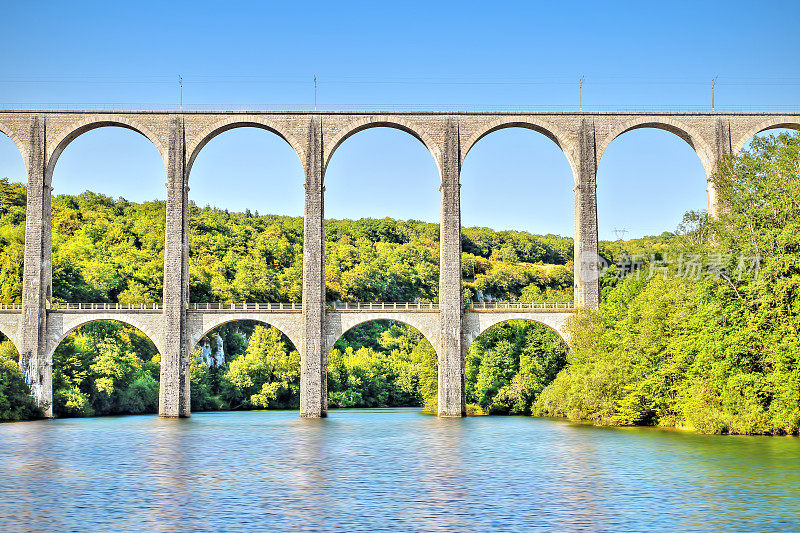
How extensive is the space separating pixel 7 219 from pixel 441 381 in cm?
3844

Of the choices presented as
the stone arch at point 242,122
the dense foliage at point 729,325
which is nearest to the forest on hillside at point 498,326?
the dense foliage at point 729,325

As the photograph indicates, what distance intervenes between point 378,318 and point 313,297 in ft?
12.9

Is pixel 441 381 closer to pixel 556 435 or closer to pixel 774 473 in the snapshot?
pixel 556 435

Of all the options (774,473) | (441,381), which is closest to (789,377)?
(774,473)

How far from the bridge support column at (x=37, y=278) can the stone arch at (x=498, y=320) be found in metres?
24.1

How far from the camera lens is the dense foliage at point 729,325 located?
3291cm

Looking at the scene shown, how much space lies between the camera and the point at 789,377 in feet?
105

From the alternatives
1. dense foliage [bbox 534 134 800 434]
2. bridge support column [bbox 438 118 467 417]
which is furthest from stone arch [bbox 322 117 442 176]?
dense foliage [bbox 534 134 800 434]

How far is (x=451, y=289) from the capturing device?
51.2 metres

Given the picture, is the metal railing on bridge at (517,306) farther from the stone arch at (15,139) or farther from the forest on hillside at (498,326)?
the stone arch at (15,139)

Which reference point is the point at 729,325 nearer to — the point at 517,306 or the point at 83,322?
the point at 517,306

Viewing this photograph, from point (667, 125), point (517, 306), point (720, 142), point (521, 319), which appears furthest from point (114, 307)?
point (720, 142)

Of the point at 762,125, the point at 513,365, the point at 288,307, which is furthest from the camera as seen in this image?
the point at 513,365

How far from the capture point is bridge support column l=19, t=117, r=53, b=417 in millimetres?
50125
